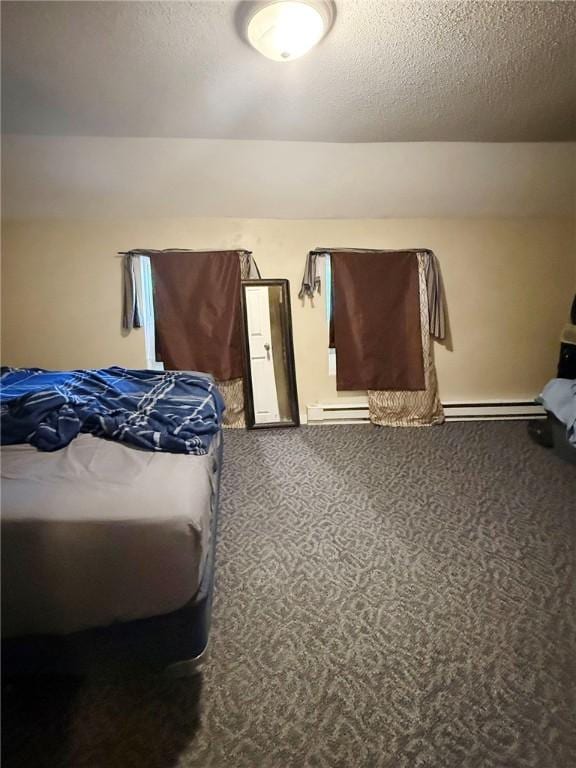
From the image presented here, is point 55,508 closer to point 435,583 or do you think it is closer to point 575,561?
point 435,583

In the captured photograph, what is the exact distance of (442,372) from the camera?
3.99 meters

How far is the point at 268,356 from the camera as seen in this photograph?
3.79 m

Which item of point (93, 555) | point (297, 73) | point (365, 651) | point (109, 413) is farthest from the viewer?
point (297, 73)

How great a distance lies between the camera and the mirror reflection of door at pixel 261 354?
3721mm

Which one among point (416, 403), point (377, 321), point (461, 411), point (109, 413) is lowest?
point (461, 411)

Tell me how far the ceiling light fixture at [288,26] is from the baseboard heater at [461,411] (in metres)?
2.64

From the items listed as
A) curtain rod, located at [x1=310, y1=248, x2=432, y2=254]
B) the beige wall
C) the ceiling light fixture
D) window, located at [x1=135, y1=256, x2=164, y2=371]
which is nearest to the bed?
the ceiling light fixture

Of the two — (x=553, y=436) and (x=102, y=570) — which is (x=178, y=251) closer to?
(x=102, y=570)

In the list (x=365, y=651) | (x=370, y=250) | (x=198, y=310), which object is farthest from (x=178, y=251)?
(x=365, y=651)

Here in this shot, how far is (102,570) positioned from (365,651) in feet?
3.11

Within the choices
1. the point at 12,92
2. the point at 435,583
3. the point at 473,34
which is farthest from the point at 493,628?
the point at 12,92

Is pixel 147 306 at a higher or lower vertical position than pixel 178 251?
lower

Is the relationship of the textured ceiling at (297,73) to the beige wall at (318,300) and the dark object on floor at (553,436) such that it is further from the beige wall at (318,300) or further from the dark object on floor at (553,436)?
the dark object on floor at (553,436)

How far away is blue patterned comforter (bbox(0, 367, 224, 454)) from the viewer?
163 centimetres
